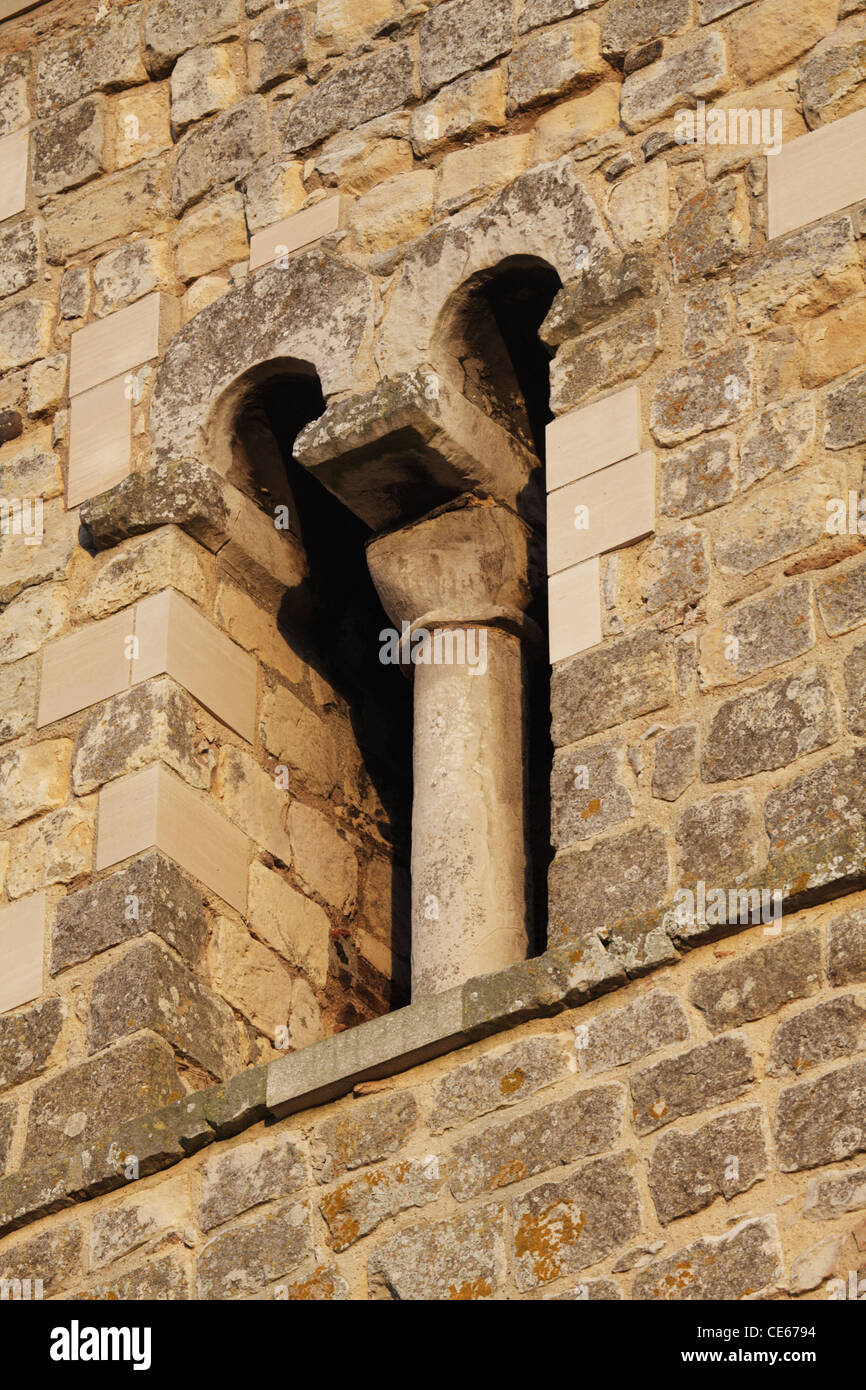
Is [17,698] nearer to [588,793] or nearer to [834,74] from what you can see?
[588,793]

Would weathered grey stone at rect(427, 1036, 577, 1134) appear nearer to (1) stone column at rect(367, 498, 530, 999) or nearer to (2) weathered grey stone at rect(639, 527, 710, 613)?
(1) stone column at rect(367, 498, 530, 999)

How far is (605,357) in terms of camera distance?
6.76 meters

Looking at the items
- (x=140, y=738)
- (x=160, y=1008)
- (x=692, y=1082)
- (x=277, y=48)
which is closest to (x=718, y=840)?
(x=692, y=1082)

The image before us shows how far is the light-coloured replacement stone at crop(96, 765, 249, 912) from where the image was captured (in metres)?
6.97

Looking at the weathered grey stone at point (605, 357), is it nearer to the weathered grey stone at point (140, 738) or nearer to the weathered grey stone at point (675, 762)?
the weathered grey stone at point (675, 762)

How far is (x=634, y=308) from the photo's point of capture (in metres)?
6.77

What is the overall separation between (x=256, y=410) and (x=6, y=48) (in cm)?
184

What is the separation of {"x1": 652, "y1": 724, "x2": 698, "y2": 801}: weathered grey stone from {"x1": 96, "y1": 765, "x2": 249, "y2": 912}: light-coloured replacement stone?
4.51ft

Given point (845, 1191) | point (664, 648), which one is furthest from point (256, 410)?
point (845, 1191)

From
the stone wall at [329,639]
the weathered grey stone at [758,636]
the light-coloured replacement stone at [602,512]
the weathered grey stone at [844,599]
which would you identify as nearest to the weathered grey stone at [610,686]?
the stone wall at [329,639]

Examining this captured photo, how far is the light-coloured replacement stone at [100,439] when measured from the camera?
25.4 ft

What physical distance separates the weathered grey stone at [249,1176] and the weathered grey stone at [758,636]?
131cm

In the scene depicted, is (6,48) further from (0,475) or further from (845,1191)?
(845,1191)

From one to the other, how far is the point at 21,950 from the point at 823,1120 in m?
2.39
